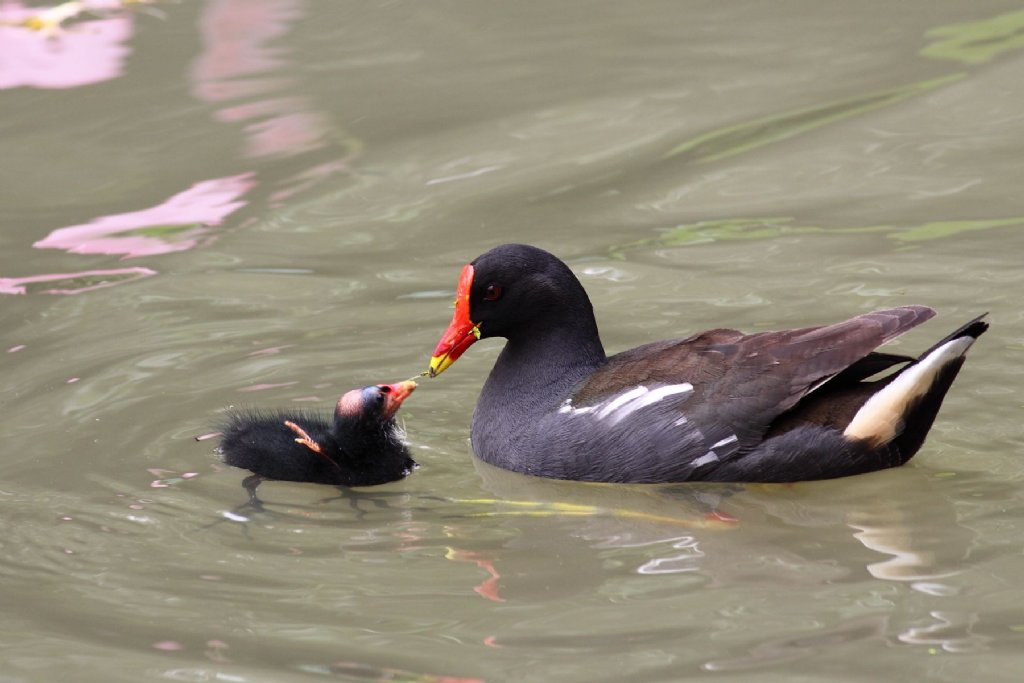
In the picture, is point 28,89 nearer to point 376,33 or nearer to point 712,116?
point 376,33

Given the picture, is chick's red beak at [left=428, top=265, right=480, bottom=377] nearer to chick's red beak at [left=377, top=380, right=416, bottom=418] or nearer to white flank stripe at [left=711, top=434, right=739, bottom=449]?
chick's red beak at [left=377, top=380, right=416, bottom=418]

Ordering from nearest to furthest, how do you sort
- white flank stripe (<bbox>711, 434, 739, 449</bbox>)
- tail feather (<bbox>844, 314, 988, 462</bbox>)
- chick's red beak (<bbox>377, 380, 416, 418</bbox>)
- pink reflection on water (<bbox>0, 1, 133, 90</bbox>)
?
tail feather (<bbox>844, 314, 988, 462</bbox>), white flank stripe (<bbox>711, 434, 739, 449</bbox>), chick's red beak (<bbox>377, 380, 416, 418</bbox>), pink reflection on water (<bbox>0, 1, 133, 90</bbox>)

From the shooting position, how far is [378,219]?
9.23m

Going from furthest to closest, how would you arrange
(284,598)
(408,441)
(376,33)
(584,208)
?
(376,33), (584,208), (408,441), (284,598)

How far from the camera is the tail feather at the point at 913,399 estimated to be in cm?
565

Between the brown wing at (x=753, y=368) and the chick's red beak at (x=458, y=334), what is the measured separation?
62cm

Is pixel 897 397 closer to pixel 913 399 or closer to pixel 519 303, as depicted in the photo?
pixel 913 399

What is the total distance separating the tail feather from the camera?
5.65m

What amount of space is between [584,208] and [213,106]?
2836mm

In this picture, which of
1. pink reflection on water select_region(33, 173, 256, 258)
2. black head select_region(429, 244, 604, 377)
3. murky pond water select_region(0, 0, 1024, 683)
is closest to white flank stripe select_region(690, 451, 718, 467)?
murky pond water select_region(0, 0, 1024, 683)

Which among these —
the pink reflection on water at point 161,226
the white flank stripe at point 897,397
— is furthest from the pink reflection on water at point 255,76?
the white flank stripe at point 897,397

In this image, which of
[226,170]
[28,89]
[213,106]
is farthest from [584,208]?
[28,89]

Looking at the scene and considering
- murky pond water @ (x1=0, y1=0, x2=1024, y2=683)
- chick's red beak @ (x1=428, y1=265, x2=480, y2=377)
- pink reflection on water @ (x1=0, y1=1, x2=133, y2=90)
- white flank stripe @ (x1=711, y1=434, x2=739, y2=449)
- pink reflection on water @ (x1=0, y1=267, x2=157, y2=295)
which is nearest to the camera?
murky pond water @ (x1=0, y1=0, x2=1024, y2=683)

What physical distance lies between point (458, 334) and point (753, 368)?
1.18 m
